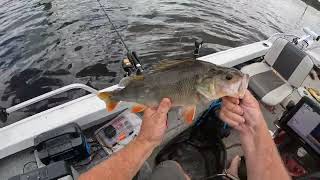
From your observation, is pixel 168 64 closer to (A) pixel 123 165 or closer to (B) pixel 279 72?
(A) pixel 123 165

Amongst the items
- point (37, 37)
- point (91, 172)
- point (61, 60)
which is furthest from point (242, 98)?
point (37, 37)

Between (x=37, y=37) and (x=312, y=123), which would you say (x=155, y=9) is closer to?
(x=37, y=37)

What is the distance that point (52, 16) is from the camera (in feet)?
31.5

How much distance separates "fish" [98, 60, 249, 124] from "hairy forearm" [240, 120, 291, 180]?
45cm

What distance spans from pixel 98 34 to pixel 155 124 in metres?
7.00

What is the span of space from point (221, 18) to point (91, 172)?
33.0ft

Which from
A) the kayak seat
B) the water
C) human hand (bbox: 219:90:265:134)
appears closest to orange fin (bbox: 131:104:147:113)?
human hand (bbox: 219:90:265:134)

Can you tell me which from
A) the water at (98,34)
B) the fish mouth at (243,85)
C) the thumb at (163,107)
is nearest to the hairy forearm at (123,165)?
the thumb at (163,107)

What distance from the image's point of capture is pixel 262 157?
211cm

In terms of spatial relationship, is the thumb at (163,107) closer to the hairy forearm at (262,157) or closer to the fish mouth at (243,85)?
the fish mouth at (243,85)

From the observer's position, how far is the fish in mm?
1891

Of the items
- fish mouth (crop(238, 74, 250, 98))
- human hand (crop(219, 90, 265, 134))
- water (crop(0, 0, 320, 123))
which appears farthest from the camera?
water (crop(0, 0, 320, 123))

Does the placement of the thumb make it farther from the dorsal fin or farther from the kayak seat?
the kayak seat

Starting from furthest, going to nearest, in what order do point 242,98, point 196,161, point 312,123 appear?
→ point 196,161 < point 312,123 < point 242,98
